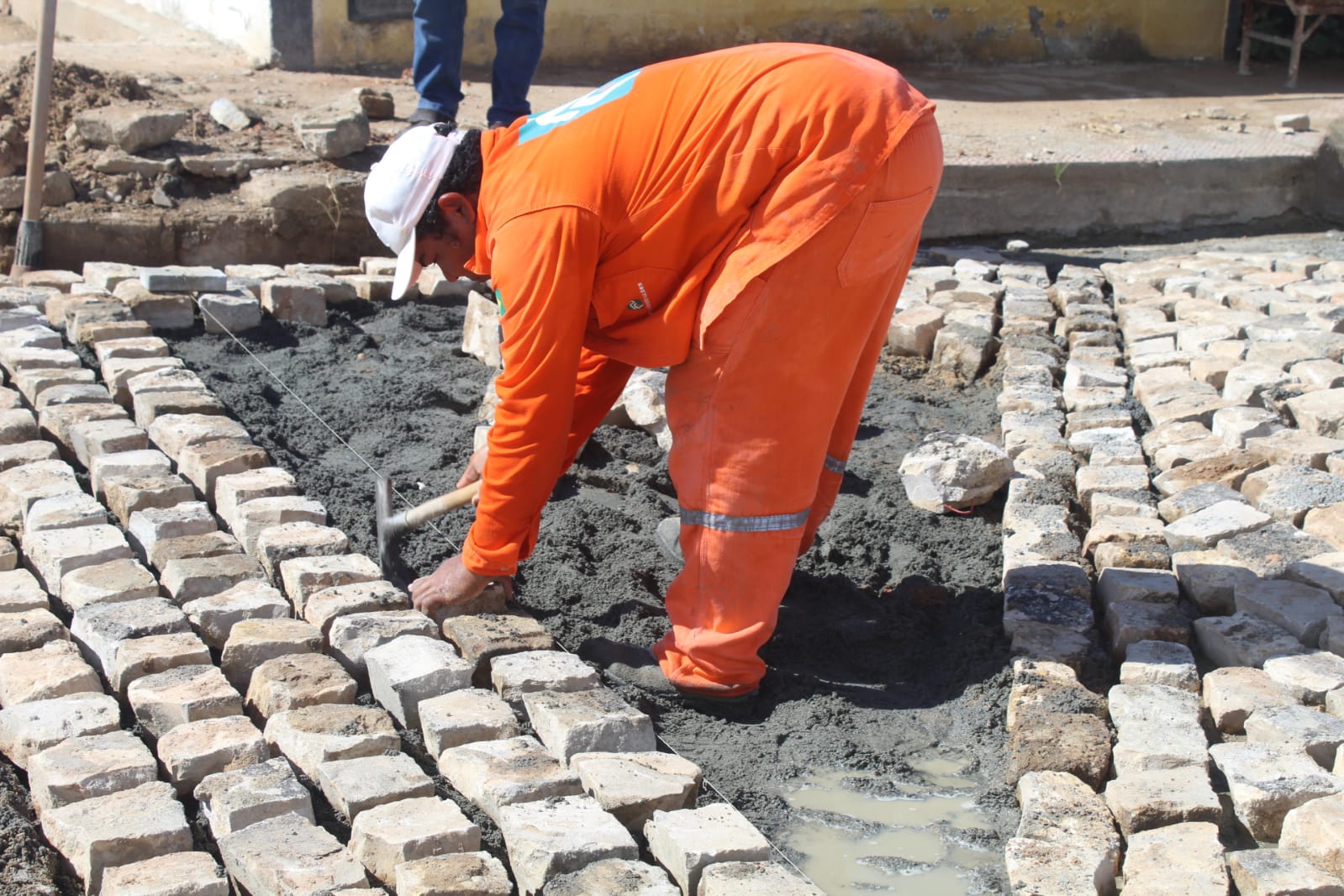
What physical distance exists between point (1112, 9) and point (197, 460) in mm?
8543

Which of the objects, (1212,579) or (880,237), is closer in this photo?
(880,237)

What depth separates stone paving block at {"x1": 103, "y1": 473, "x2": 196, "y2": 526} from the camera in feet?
12.5

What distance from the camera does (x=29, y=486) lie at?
3.88 meters

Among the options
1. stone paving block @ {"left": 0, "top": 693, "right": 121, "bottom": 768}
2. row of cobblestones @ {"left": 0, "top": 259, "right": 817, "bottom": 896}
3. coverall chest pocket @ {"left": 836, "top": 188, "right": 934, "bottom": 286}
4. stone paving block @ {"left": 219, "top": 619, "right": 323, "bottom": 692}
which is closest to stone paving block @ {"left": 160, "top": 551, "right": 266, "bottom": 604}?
row of cobblestones @ {"left": 0, "top": 259, "right": 817, "bottom": 896}

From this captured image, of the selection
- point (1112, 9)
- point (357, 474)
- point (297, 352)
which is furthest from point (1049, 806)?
point (1112, 9)

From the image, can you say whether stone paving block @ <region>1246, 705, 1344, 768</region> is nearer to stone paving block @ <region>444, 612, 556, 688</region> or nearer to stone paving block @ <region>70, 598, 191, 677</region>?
stone paving block @ <region>444, 612, 556, 688</region>

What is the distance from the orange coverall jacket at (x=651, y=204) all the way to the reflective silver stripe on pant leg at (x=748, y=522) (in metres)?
0.38

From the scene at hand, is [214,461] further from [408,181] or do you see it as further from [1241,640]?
[1241,640]

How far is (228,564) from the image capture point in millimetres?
3547

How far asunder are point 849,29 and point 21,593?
795cm

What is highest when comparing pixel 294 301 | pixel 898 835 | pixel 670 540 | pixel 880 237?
pixel 880 237

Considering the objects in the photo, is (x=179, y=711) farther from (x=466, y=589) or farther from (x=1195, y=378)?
(x=1195, y=378)

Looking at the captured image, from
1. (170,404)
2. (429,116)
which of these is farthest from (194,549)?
(429,116)

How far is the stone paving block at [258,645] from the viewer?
10.5ft
